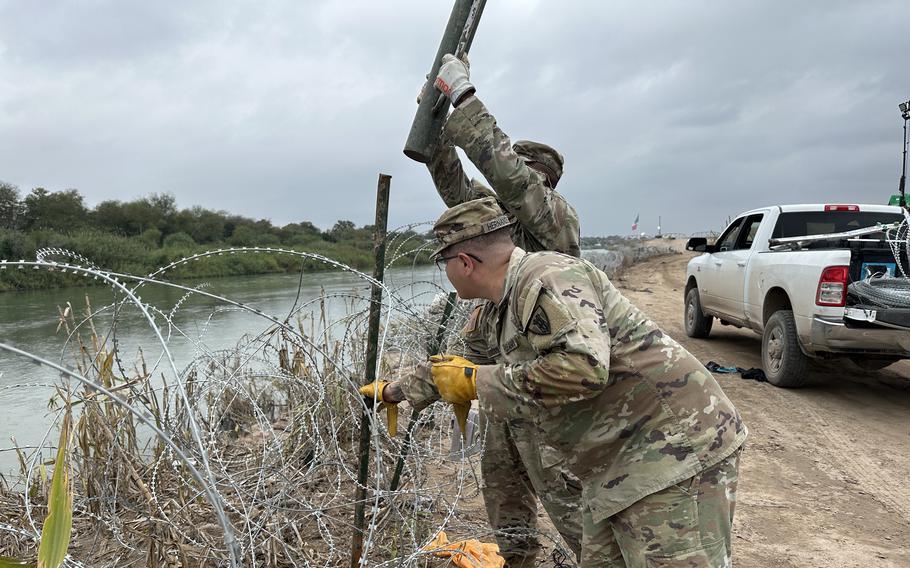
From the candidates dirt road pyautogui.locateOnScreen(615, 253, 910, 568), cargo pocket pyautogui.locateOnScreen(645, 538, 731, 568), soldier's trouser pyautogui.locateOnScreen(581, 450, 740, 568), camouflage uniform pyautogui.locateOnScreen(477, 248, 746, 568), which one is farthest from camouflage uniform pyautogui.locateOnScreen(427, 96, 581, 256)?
dirt road pyautogui.locateOnScreen(615, 253, 910, 568)

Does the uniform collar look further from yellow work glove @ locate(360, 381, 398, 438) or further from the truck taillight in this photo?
the truck taillight

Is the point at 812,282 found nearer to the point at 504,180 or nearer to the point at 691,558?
the point at 504,180

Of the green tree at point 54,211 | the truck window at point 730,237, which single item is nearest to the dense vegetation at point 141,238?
the green tree at point 54,211

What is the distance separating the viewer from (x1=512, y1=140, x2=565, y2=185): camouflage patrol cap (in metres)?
2.76

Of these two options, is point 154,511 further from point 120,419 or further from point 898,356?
point 898,356

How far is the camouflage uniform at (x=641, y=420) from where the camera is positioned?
1591 millimetres

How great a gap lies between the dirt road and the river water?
86.9 inches

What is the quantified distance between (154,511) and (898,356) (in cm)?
540

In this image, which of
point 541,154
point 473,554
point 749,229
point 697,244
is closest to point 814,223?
point 749,229

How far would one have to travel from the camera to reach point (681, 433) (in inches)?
64.5

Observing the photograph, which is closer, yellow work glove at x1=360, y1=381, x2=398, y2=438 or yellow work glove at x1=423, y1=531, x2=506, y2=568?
yellow work glove at x1=360, y1=381, x2=398, y2=438

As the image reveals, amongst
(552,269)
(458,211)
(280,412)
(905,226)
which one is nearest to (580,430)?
(552,269)

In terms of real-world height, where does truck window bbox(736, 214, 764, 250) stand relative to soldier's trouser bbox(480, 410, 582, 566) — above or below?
above

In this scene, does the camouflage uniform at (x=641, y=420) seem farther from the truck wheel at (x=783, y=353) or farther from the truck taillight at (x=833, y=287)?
the truck wheel at (x=783, y=353)
